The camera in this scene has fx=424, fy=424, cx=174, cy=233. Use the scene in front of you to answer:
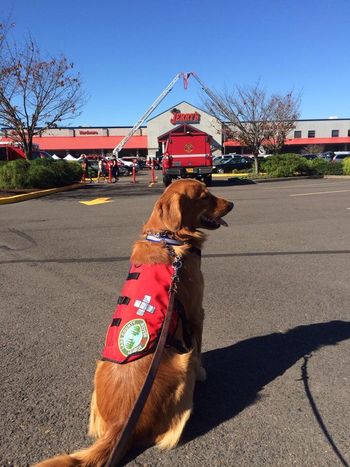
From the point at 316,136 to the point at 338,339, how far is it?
83236 mm

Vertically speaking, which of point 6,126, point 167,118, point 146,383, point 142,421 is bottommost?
point 142,421

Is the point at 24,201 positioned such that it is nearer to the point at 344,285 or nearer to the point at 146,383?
the point at 344,285

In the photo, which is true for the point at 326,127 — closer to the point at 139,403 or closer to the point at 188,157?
the point at 188,157

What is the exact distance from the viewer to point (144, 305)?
268 centimetres

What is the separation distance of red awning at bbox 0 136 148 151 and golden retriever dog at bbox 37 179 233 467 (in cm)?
6984

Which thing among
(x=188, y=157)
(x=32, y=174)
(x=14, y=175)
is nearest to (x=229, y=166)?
(x=188, y=157)

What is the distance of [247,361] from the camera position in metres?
3.56

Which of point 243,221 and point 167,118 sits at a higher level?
point 167,118

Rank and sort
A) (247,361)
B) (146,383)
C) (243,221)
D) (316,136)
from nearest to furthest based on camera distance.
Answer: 1. (146,383)
2. (247,361)
3. (243,221)
4. (316,136)

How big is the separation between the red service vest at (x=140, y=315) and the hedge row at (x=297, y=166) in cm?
2530

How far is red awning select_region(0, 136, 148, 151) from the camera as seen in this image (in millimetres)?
70188

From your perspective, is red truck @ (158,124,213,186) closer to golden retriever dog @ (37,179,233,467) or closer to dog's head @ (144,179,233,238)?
dog's head @ (144,179,233,238)

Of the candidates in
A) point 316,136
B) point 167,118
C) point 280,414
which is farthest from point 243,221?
point 316,136

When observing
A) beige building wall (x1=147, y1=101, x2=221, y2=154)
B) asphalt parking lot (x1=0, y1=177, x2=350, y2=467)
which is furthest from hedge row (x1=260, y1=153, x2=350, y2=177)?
beige building wall (x1=147, y1=101, x2=221, y2=154)
